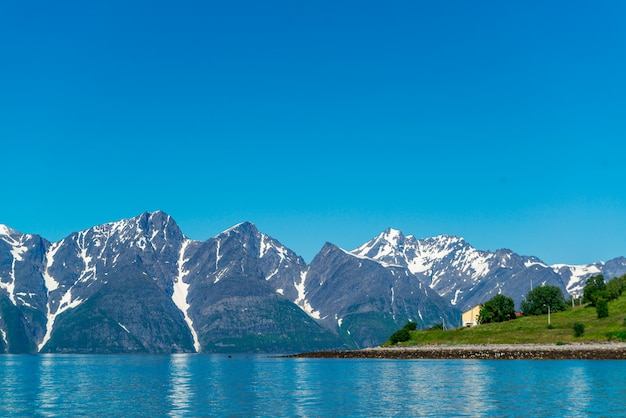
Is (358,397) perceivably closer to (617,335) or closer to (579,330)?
(617,335)

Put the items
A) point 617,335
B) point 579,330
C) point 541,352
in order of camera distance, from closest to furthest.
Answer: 1. point 541,352
2. point 617,335
3. point 579,330

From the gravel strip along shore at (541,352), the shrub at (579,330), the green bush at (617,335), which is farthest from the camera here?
the shrub at (579,330)

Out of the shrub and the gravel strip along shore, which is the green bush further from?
the shrub

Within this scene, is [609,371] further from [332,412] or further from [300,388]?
[332,412]

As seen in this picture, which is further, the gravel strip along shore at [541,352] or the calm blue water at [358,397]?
the gravel strip along shore at [541,352]

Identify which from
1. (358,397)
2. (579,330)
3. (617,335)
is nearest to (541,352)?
(617,335)

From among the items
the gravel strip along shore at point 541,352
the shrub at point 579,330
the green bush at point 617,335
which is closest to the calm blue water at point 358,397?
the gravel strip along shore at point 541,352

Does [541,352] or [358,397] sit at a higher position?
[541,352]

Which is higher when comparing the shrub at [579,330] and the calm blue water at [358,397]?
the shrub at [579,330]

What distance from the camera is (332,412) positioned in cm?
6706

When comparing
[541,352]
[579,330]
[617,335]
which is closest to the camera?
[541,352]

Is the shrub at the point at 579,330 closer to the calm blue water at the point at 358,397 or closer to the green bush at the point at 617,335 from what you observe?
the green bush at the point at 617,335

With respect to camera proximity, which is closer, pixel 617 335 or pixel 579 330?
pixel 617 335

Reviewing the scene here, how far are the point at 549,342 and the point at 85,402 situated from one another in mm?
147412
